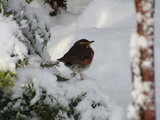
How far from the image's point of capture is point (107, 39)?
17.1 feet

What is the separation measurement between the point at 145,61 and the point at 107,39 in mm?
4334

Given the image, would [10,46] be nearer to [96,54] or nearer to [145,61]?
[145,61]

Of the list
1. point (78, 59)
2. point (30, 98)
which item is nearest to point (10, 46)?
point (30, 98)

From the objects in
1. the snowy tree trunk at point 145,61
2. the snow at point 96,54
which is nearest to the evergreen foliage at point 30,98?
the snow at point 96,54

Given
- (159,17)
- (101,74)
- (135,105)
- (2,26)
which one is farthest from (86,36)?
(135,105)

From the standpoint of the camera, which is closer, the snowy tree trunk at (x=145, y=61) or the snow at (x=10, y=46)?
the snowy tree trunk at (x=145, y=61)

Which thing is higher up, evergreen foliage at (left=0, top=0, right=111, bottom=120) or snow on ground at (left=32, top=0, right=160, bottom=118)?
evergreen foliage at (left=0, top=0, right=111, bottom=120)

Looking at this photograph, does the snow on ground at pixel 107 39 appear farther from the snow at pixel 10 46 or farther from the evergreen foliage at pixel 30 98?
the snow at pixel 10 46

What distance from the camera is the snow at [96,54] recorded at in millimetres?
2184

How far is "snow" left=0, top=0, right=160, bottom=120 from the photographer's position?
86.0 inches

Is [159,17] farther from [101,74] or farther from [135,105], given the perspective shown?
[135,105]

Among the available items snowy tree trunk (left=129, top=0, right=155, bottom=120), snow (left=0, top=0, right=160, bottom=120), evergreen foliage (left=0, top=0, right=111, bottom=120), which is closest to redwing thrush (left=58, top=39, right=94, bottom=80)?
snow (left=0, top=0, right=160, bottom=120)

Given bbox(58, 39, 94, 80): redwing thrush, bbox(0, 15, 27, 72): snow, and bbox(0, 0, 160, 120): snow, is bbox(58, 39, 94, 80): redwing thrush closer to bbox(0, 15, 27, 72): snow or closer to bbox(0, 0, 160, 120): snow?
bbox(0, 0, 160, 120): snow

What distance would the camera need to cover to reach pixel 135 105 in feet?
2.99
